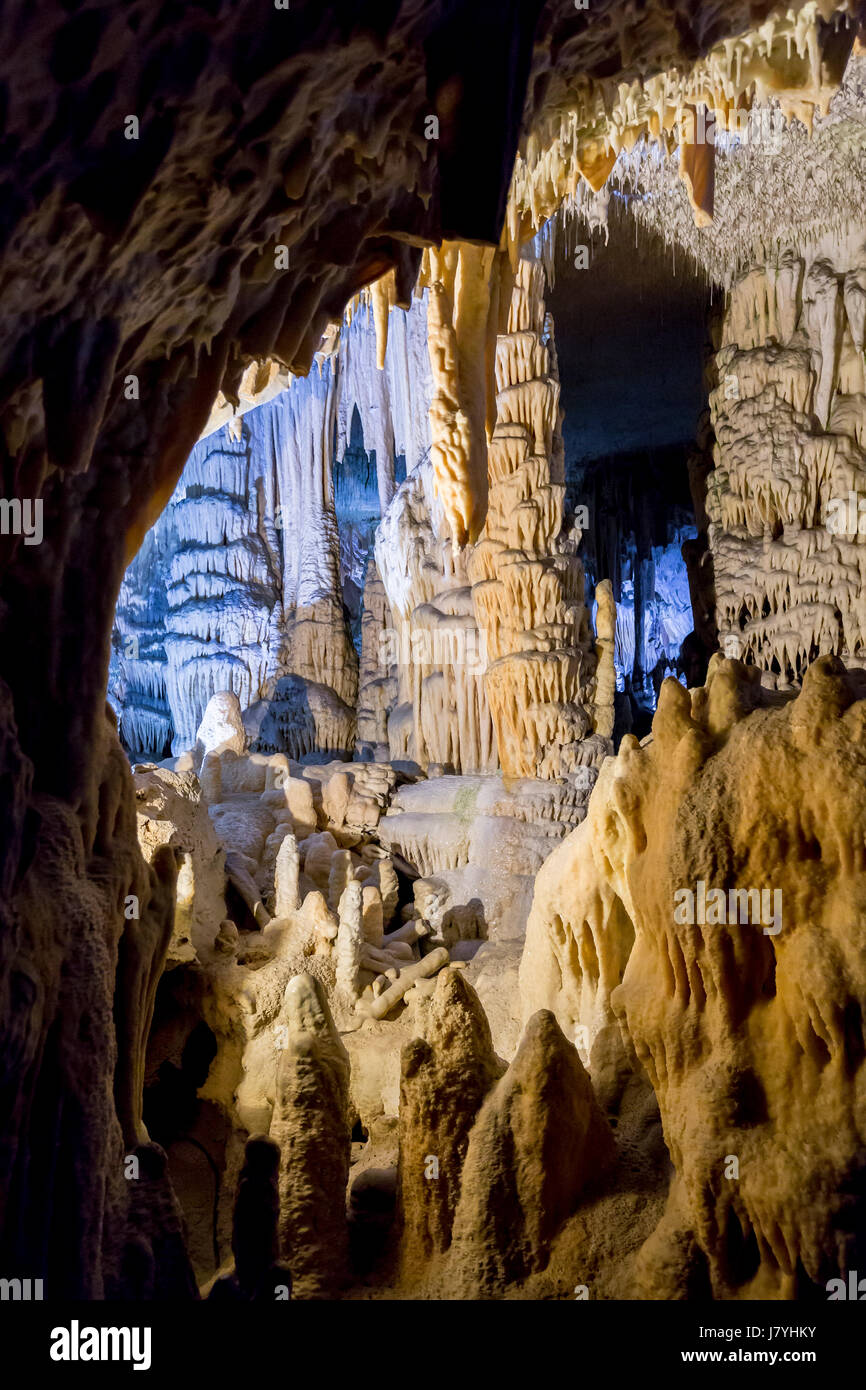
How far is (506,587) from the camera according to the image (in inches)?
388

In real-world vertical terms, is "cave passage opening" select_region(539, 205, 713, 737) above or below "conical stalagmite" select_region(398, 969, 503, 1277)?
above

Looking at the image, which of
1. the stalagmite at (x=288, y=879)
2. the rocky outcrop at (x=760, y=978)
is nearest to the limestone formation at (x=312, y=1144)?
the rocky outcrop at (x=760, y=978)

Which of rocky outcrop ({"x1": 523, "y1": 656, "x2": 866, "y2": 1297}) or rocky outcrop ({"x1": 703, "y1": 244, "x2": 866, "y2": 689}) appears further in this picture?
rocky outcrop ({"x1": 703, "y1": 244, "x2": 866, "y2": 689})

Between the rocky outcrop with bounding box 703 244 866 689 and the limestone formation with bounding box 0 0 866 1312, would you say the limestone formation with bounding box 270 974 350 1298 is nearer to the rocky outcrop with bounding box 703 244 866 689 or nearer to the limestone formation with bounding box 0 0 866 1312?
the limestone formation with bounding box 0 0 866 1312

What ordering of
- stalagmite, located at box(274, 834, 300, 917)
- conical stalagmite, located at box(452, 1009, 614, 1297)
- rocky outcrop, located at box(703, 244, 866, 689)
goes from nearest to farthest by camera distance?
1. conical stalagmite, located at box(452, 1009, 614, 1297)
2. stalagmite, located at box(274, 834, 300, 917)
3. rocky outcrop, located at box(703, 244, 866, 689)

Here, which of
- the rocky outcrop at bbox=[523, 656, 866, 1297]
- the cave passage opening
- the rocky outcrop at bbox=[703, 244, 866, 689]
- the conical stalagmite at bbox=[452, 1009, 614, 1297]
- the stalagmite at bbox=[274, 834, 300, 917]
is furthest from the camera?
the cave passage opening

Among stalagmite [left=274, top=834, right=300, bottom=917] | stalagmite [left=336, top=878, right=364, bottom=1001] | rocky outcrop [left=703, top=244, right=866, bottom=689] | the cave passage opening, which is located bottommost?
stalagmite [left=336, top=878, right=364, bottom=1001]

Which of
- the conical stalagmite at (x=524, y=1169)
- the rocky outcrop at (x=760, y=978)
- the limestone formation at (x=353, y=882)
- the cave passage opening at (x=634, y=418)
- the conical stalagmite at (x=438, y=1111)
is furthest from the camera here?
the cave passage opening at (x=634, y=418)

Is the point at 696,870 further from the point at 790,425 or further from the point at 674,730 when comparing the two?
the point at 790,425

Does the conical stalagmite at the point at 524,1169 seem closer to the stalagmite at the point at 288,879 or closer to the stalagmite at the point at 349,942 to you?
the stalagmite at the point at 349,942

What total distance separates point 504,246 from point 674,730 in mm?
2391

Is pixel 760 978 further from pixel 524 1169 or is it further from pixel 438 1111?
pixel 438 1111

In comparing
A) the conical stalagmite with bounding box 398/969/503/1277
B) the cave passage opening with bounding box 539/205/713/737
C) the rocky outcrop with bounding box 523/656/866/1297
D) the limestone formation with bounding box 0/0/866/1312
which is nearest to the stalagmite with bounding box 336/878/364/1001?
the limestone formation with bounding box 0/0/866/1312

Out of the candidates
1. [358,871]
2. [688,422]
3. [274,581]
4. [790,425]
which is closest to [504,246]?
[358,871]
